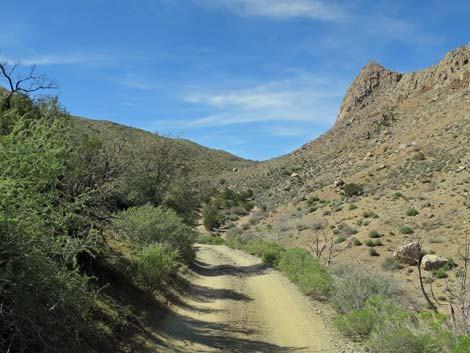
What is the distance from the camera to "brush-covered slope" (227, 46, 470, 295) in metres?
36.1

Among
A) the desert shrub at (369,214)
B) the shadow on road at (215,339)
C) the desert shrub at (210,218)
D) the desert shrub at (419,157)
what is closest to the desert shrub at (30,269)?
the shadow on road at (215,339)

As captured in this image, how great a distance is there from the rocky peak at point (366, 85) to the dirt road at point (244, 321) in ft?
247

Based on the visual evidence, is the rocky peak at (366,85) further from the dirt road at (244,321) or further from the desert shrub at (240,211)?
the dirt road at (244,321)

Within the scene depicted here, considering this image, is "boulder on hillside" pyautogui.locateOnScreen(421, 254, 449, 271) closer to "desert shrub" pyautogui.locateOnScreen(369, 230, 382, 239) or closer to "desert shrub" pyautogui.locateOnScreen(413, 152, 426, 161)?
"desert shrub" pyautogui.locateOnScreen(369, 230, 382, 239)

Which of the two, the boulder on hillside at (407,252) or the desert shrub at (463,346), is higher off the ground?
the boulder on hillside at (407,252)

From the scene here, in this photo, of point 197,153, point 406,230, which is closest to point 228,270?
point 406,230

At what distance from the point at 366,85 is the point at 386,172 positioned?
1803 inches

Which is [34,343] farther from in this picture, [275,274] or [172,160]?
A: [172,160]

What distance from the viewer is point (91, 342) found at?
8.63m

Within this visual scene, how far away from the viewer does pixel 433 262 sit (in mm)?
28547

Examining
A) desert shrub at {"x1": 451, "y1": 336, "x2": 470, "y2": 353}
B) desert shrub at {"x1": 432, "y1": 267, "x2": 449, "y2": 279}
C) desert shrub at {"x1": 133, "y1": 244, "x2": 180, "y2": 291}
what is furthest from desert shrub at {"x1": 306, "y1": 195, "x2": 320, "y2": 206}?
desert shrub at {"x1": 451, "y1": 336, "x2": 470, "y2": 353}

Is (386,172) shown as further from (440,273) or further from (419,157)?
(440,273)

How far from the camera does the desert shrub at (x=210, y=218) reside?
58469 millimetres

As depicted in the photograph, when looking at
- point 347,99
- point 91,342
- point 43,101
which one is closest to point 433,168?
point 43,101
